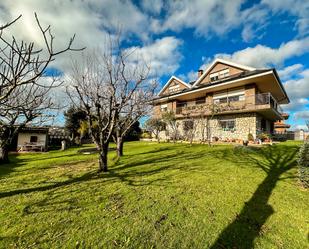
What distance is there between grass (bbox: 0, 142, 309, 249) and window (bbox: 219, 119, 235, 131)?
46.2 ft

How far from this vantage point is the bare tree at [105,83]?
734cm

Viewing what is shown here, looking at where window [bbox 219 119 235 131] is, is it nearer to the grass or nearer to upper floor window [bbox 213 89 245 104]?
upper floor window [bbox 213 89 245 104]

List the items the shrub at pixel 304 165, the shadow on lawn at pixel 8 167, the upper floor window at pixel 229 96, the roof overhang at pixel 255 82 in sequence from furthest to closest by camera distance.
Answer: the upper floor window at pixel 229 96 < the roof overhang at pixel 255 82 < the shadow on lawn at pixel 8 167 < the shrub at pixel 304 165

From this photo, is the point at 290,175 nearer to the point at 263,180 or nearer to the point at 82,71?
the point at 263,180

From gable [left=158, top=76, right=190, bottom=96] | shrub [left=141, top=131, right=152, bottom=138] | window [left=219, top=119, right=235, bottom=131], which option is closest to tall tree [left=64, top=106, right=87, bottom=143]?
shrub [left=141, top=131, right=152, bottom=138]

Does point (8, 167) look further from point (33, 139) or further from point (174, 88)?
point (174, 88)

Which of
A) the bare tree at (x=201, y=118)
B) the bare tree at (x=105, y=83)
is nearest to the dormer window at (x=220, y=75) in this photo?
the bare tree at (x=201, y=118)

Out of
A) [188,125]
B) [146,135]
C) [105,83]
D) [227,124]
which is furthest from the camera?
[146,135]

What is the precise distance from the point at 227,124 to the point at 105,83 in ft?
55.3

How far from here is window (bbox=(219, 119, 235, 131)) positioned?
2022cm

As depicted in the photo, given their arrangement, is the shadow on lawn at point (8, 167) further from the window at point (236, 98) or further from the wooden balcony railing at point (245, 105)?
the window at point (236, 98)

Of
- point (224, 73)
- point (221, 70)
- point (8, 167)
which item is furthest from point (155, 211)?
point (221, 70)

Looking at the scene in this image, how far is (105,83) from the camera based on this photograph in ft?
26.5

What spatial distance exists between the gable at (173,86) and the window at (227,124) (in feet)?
29.5
